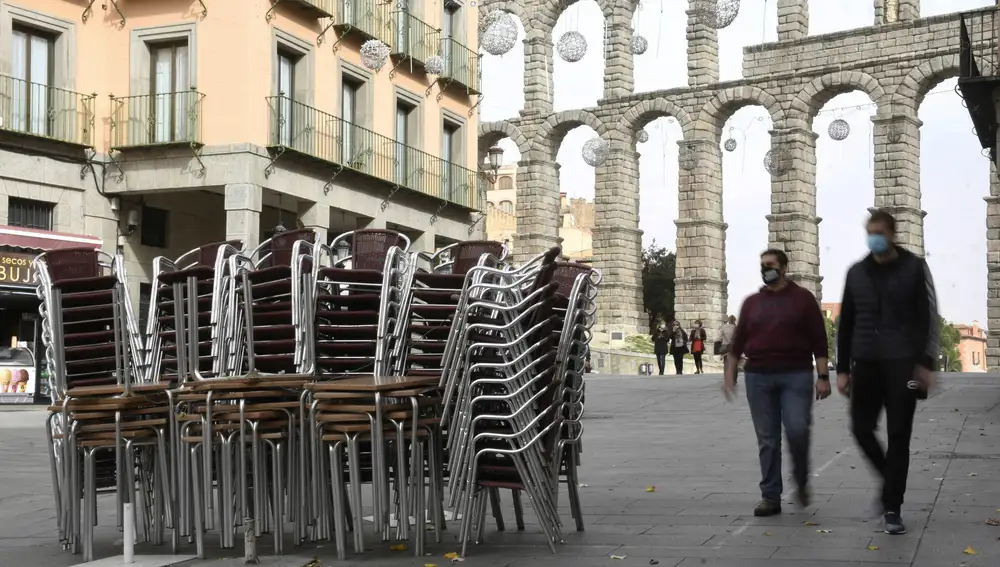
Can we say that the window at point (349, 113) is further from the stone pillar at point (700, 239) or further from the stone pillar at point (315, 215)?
the stone pillar at point (700, 239)

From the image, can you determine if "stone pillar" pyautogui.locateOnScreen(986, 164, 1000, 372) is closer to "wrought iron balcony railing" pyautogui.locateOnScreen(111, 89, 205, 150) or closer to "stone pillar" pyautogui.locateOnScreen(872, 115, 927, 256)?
"stone pillar" pyautogui.locateOnScreen(872, 115, 927, 256)

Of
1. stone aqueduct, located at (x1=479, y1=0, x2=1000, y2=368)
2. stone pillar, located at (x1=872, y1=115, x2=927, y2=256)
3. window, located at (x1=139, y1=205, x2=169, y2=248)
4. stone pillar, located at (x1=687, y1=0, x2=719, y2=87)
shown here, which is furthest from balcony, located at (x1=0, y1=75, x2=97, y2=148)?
stone pillar, located at (x1=687, y1=0, x2=719, y2=87)

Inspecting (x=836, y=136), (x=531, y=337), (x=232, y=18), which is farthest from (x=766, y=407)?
(x=836, y=136)

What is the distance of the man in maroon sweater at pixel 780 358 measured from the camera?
827 cm

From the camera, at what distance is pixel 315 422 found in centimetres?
686

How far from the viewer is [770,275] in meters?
8.43

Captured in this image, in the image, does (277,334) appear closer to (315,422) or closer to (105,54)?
(315,422)

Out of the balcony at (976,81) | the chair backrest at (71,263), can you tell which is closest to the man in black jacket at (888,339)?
the chair backrest at (71,263)

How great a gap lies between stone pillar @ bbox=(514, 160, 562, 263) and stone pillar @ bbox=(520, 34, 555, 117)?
6.63 ft

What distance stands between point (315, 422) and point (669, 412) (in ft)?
40.4

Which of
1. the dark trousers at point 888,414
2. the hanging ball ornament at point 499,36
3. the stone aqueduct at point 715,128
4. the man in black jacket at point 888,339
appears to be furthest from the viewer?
the stone aqueduct at point 715,128

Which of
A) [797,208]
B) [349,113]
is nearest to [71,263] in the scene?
[349,113]

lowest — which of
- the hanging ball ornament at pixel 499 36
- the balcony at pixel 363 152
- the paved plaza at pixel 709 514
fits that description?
the paved plaza at pixel 709 514

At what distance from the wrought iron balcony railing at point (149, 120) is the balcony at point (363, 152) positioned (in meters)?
1.42
